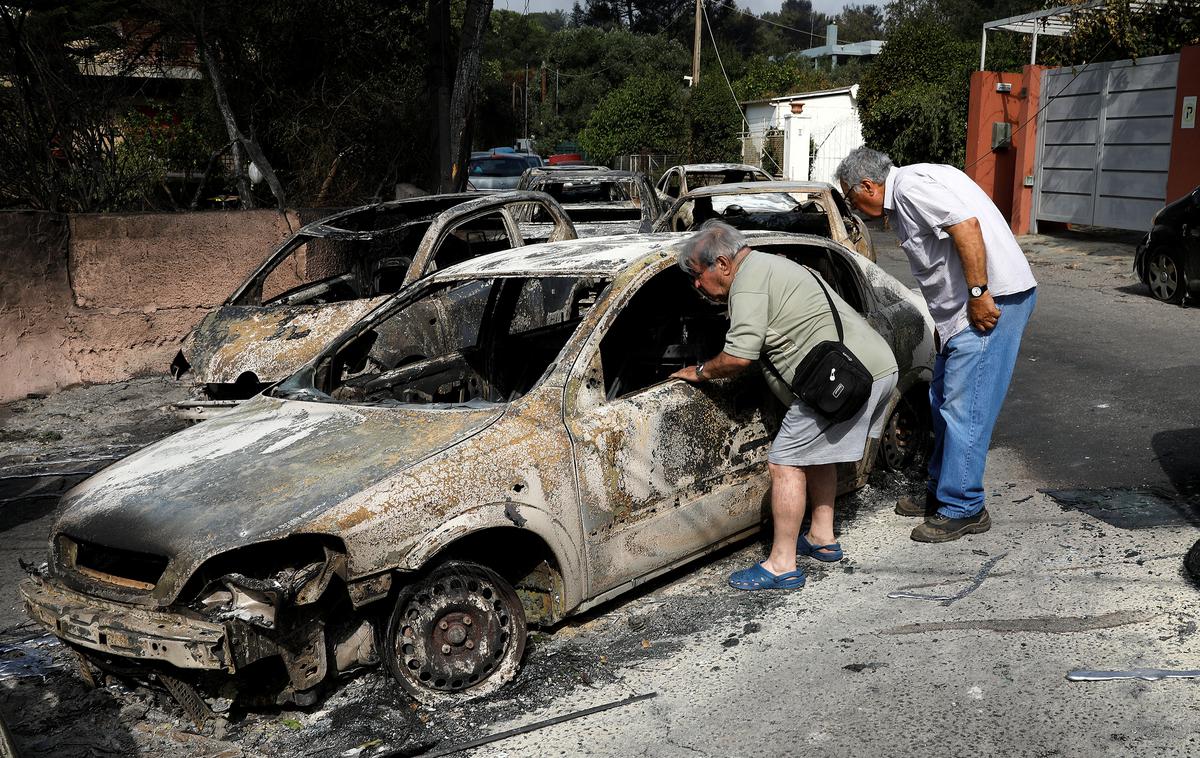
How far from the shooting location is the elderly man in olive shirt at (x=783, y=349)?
442 cm

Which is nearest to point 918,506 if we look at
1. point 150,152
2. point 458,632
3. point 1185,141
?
point 458,632

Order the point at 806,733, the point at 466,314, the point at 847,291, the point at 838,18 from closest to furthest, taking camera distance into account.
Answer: the point at 806,733
the point at 847,291
the point at 466,314
the point at 838,18

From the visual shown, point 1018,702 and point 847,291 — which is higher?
point 847,291

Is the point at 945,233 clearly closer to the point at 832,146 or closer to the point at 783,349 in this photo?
the point at 783,349

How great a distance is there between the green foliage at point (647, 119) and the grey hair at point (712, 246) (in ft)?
120

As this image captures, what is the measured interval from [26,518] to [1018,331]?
5.66 meters

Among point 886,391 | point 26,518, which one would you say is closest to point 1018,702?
point 886,391

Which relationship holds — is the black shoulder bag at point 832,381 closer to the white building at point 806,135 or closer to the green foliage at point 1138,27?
the green foliage at point 1138,27

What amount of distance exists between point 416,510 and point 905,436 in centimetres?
335

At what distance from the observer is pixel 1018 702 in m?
3.61

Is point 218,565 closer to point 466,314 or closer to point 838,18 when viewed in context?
point 466,314

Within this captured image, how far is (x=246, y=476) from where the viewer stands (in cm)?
389

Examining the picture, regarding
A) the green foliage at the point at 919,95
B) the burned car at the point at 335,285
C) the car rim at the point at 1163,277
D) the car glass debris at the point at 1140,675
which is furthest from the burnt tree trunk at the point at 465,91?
the green foliage at the point at 919,95

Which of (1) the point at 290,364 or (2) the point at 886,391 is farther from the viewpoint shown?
(1) the point at 290,364
